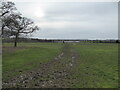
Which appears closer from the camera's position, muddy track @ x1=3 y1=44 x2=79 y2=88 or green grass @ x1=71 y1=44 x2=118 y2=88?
muddy track @ x1=3 y1=44 x2=79 y2=88

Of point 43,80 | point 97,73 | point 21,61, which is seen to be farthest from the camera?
point 21,61

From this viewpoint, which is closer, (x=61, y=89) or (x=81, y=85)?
(x=61, y=89)

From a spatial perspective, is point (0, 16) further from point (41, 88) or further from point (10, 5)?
point (41, 88)

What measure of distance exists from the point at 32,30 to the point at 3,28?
970 inches

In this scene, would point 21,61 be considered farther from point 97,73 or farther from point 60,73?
point 97,73

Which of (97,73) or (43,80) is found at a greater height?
(43,80)

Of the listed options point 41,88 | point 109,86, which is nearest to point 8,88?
point 41,88

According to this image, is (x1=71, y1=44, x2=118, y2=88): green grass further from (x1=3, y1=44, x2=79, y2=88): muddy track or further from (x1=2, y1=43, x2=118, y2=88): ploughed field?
(x1=3, y1=44, x2=79, y2=88): muddy track

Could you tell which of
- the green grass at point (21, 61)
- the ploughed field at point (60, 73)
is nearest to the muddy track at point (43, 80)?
the ploughed field at point (60, 73)

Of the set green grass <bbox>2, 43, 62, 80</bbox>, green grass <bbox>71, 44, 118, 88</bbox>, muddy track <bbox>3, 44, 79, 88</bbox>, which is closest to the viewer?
muddy track <bbox>3, 44, 79, 88</bbox>

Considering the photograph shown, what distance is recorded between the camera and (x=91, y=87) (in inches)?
355

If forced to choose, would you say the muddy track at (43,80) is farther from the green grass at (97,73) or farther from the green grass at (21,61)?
the green grass at (21,61)

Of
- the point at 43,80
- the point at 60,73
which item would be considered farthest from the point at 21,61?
the point at 43,80

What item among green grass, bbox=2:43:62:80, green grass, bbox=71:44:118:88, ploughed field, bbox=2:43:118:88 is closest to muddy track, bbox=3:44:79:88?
ploughed field, bbox=2:43:118:88
